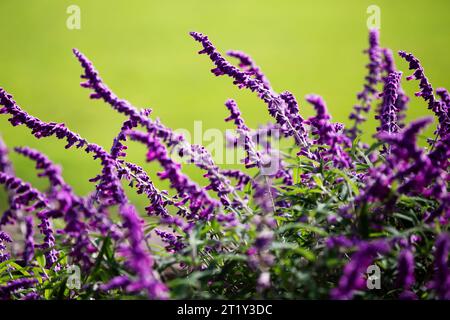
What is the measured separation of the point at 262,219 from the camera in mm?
1624

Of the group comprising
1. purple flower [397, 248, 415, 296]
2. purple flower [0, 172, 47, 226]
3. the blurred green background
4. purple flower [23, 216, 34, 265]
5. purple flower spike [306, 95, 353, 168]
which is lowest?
purple flower [397, 248, 415, 296]

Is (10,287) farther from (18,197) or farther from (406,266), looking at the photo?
(406,266)

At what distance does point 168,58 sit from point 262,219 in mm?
9760

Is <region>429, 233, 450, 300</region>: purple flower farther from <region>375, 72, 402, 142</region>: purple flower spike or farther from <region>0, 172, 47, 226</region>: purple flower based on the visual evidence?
<region>0, 172, 47, 226</region>: purple flower

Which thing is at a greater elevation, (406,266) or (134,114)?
(134,114)

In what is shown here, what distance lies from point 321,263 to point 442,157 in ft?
2.04

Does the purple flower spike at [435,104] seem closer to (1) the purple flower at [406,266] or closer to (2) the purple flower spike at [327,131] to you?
(2) the purple flower spike at [327,131]

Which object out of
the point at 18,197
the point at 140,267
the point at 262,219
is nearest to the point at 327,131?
the point at 262,219

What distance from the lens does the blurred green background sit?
31.3 feet

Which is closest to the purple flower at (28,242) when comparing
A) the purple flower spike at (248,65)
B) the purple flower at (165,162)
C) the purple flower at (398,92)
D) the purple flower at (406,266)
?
the purple flower at (165,162)

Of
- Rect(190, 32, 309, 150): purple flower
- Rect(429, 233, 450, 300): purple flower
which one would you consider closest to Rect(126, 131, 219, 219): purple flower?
Rect(190, 32, 309, 150): purple flower

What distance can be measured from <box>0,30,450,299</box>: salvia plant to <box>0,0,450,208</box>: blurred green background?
6.32 meters
